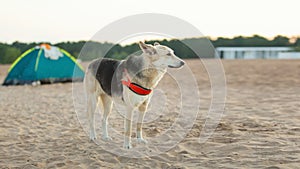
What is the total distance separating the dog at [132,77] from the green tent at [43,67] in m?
12.7

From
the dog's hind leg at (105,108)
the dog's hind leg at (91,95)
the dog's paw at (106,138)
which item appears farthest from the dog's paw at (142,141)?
the dog's hind leg at (91,95)

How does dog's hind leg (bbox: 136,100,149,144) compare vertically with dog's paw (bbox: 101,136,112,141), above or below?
above

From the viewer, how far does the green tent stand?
61.0 ft

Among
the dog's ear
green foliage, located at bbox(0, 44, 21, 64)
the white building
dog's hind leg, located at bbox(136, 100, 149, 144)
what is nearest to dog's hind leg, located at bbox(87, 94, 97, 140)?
dog's hind leg, located at bbox(136, 100, 149, 144)

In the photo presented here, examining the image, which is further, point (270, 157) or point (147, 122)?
point (147, 122)

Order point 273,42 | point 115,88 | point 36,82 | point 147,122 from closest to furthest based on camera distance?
1. point 115,88
2. point 147,122
3. point 36,82
4. point 273,42

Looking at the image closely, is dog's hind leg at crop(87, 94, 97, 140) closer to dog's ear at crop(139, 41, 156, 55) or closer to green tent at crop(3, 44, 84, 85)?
dog's ear at crop(139, 41, 156, 55)

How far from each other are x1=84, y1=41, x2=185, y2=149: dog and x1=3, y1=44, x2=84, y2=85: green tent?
12708 millimetres

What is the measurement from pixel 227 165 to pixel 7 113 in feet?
23.2

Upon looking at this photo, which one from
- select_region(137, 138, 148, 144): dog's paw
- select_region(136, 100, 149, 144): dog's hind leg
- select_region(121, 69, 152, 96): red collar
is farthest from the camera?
select_region(137, 138, 148, 144): dog's paw

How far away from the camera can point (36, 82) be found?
60.4ft

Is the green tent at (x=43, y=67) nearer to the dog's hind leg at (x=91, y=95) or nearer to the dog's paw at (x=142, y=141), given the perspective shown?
the dog's hind leg at (x=91, y=95)

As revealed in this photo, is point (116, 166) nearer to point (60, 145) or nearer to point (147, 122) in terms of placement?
point (60, 145)

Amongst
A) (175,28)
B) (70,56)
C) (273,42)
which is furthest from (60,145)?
(273,42)
